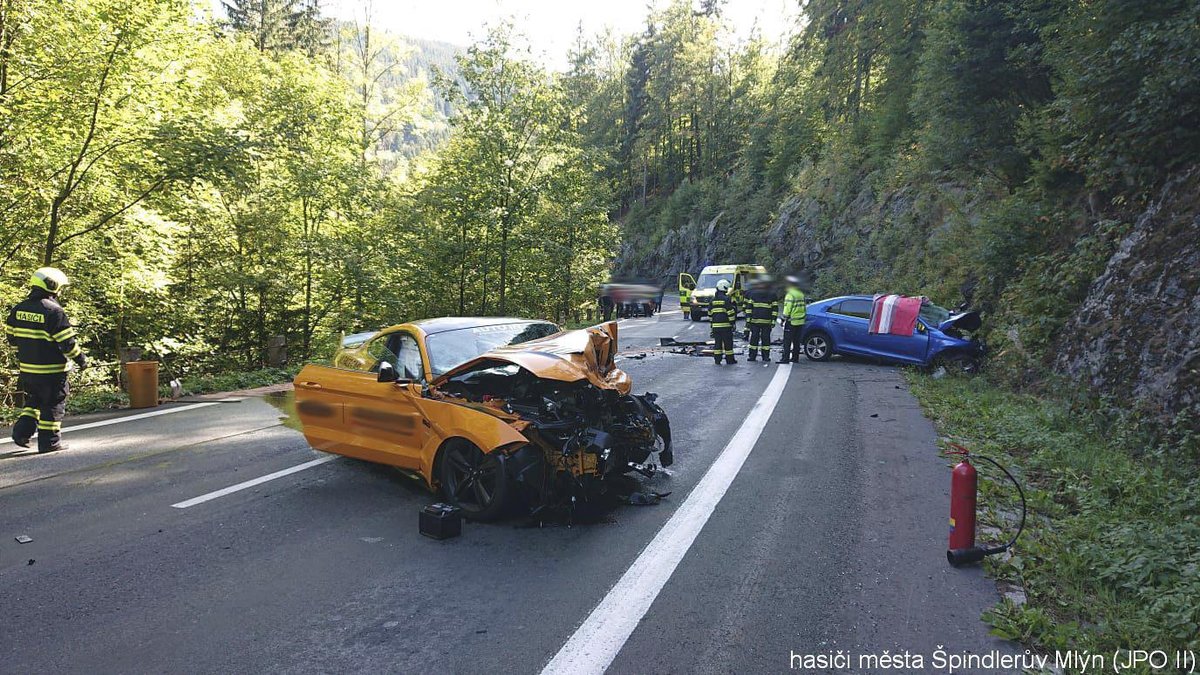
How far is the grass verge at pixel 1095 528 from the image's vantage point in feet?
11.1

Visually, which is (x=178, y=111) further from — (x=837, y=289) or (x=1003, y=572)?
(x=837, y=289)

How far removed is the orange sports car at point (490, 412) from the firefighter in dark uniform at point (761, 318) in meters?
8.03

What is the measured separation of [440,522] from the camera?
461cm

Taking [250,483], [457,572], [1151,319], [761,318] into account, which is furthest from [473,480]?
[761,318]

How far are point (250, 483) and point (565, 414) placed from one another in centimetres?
318

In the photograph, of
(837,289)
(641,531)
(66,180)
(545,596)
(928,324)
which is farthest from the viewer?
(837,289)

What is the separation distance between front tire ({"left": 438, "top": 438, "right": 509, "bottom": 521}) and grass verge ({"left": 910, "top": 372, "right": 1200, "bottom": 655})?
10.5ft

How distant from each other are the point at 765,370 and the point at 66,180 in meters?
12.8

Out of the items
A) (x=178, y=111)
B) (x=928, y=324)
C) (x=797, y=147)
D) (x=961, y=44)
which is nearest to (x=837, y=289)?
(x=961, y=44)

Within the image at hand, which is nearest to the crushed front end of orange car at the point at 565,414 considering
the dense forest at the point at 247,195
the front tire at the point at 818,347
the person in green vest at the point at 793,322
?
the dense forest at the point at 247,195

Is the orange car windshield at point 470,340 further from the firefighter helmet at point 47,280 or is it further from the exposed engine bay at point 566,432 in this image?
the firefighter helmet at point 47,280

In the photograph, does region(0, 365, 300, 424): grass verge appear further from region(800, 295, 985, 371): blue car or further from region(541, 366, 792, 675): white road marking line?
region(800, 295, 985, 371): blue car

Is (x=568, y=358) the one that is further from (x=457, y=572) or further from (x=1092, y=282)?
(x=1092, y=282)

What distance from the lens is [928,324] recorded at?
12.9m
